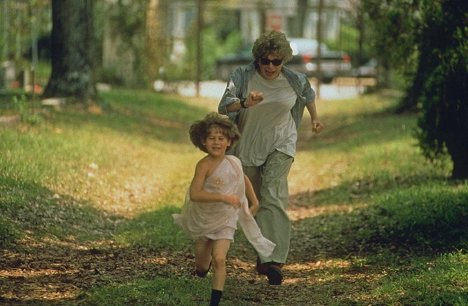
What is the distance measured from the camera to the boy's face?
8055mm

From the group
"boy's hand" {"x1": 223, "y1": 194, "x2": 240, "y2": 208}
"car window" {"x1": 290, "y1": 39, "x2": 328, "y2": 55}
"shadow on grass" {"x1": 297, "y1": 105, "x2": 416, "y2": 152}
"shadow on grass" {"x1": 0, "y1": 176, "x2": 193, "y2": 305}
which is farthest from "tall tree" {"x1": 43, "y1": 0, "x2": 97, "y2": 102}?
"car window" {"x1": 290, "y1": 39, "x2": 328, "y2": 55}

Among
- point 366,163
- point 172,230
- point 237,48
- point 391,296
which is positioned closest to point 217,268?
point 391,296

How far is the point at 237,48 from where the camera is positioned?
46.9 meters

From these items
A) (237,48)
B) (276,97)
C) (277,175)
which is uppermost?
(276,97)

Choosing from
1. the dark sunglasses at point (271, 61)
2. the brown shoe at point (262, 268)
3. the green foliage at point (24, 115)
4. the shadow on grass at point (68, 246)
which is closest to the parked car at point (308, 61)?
the green foliage at point (24, 115)

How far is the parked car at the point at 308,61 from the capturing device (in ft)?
122

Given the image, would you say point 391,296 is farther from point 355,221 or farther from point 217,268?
point 355,221

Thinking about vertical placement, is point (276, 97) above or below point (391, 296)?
above

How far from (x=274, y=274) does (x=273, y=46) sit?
6.07 feet

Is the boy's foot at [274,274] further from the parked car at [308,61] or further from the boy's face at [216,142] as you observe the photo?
the parked car at [308,61]

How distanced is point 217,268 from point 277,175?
5.32 feet

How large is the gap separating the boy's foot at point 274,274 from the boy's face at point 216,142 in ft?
5.35

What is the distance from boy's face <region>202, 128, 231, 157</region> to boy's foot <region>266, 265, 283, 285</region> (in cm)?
163

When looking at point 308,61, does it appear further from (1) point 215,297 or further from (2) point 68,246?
(1) point 215,297
